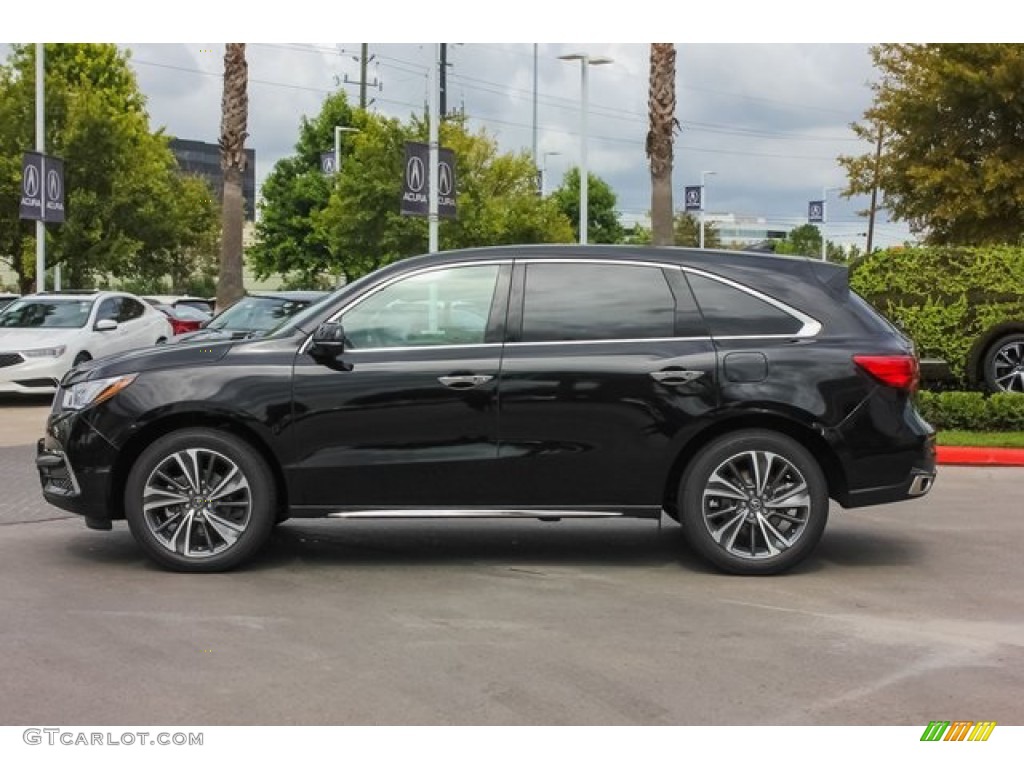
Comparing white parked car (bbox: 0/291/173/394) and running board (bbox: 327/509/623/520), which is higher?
white parked car (bbox: 0/291/173/394)

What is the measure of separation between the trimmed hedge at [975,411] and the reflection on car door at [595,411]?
7026 mm

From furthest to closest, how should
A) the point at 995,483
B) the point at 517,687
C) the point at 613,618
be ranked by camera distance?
the point at 995,483 < the point at 613,618 < the point at 517,687

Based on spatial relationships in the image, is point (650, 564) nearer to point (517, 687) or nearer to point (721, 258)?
point (721, 258)

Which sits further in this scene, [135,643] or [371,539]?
[371,539]

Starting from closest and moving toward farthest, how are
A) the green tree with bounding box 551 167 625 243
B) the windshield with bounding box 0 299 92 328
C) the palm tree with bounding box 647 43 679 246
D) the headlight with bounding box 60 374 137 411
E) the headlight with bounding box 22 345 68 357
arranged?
the headlight with bounding box 60 374 137 411
the headlight with bounding box 22 345 68 357
the windshield with bounding box 0 299 92 328
the palm tree with bounding box 647 43 679 246
the green tree with bounding box 551 167 625 243

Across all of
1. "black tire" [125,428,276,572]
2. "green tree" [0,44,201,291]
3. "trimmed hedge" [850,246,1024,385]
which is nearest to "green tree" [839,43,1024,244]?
"trimmed hedge" [850,246,1024,385]

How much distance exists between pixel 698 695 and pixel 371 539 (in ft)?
11.6

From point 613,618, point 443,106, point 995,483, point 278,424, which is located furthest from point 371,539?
point 443,106

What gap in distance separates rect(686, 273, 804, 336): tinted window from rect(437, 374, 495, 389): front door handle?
1.30 m

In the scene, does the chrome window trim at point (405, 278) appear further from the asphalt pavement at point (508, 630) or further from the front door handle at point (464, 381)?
the asphalt pavement at point (508, 630)

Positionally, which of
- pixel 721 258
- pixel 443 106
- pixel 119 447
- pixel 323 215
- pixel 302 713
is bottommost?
pixel 302 713

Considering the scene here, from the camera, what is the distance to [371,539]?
7.92 m

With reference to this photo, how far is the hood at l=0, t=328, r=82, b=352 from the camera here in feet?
55.1

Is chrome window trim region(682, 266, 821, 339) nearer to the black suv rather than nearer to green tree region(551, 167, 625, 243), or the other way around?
the black suv
